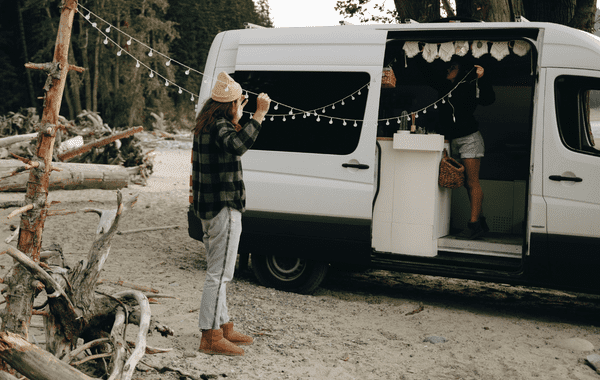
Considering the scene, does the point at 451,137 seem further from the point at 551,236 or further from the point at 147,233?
the point at 147,233

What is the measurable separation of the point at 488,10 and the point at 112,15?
816 inches

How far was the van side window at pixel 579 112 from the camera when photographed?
4.95m

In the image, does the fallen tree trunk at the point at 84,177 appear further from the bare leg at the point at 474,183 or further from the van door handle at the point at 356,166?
the bare leg at the point at 474,183

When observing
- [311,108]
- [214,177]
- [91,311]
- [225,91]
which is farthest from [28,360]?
[311,108]

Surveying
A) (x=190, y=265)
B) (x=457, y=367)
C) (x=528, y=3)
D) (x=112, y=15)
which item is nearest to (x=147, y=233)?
(x=190, y=265)

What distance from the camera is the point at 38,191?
3.20m

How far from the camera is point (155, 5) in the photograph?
29.0 meters

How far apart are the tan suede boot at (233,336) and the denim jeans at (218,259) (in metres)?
0.16

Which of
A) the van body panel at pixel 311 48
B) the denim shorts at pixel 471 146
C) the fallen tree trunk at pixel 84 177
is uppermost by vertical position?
the van body panel at pixel 311 48

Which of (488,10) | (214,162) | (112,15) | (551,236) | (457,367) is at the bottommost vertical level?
(457,367)

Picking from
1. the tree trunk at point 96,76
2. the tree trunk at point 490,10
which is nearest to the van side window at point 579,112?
the tree trunk at point 490,10

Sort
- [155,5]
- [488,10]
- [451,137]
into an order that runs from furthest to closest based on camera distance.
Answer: [155,5] < [488,10] < [451,137]

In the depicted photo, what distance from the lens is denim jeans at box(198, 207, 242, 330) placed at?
12.8ft

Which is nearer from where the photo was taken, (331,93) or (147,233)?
(331,93)
